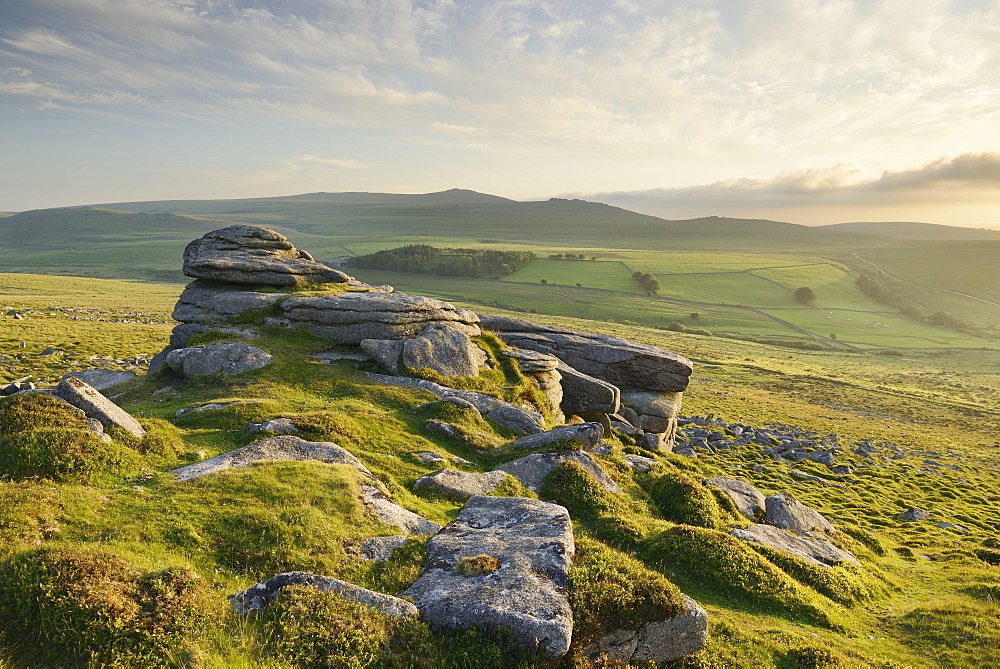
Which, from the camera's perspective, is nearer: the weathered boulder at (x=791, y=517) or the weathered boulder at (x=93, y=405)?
the weathered boulder at (x=93, y=405)

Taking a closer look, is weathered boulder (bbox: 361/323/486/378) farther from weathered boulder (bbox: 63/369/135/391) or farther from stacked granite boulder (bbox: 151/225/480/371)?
weathered boulder (bbox: 63/369/135/391)

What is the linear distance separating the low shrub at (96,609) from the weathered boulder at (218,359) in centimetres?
2088

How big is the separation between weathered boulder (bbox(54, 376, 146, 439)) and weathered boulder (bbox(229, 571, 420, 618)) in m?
9.79

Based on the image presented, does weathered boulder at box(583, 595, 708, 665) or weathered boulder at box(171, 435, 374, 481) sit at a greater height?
weathered boulder at box(171, 435, 374, 481)

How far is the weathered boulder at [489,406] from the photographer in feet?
93.2

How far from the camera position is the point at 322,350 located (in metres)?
33.9

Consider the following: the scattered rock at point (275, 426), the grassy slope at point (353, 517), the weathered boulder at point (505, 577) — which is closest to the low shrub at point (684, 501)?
the grassy slope at point (353, 517)

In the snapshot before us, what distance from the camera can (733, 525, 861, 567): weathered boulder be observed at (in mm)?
19750

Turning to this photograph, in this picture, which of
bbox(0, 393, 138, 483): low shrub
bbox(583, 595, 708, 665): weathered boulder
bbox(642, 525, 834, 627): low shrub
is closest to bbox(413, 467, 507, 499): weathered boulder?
bbox(642, 525, 834, 627): low shrub

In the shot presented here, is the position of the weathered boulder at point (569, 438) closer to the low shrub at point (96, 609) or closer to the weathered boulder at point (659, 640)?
the weathered boulder at point (659, 640)

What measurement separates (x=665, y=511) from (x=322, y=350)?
23276mm

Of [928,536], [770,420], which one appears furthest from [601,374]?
[770,420]

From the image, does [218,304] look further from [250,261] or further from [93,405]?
[93,405]

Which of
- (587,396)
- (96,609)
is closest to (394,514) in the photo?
(96,609)
